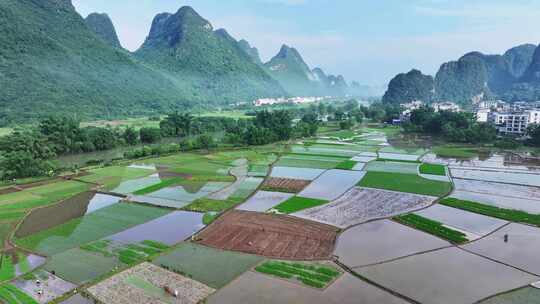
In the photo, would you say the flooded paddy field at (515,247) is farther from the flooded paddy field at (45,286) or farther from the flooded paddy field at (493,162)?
the flooded paddy field at (45,286)

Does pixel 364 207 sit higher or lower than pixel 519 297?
higher

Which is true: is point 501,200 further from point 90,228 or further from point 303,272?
point 90,228

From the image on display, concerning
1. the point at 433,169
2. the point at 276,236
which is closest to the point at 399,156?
the point at 433,169

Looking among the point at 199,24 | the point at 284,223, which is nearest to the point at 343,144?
the point at 284,223

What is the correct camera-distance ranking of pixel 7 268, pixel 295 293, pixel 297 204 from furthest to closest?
1. pixel 297 204
2. pixel 7 268
3. pixel 295 293

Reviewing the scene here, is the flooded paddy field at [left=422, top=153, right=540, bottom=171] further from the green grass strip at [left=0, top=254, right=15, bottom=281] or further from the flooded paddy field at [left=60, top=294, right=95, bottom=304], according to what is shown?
the green grass strip at [left=0, top=254, right=15, bottom=281]

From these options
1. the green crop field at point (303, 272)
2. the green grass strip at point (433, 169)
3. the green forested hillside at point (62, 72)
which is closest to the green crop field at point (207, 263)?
the green crop field at point (303, 272)

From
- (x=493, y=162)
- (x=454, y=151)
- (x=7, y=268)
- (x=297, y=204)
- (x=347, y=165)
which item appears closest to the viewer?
(x=7, y=268)

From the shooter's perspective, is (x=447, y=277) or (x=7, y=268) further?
(x=7, y=268)
